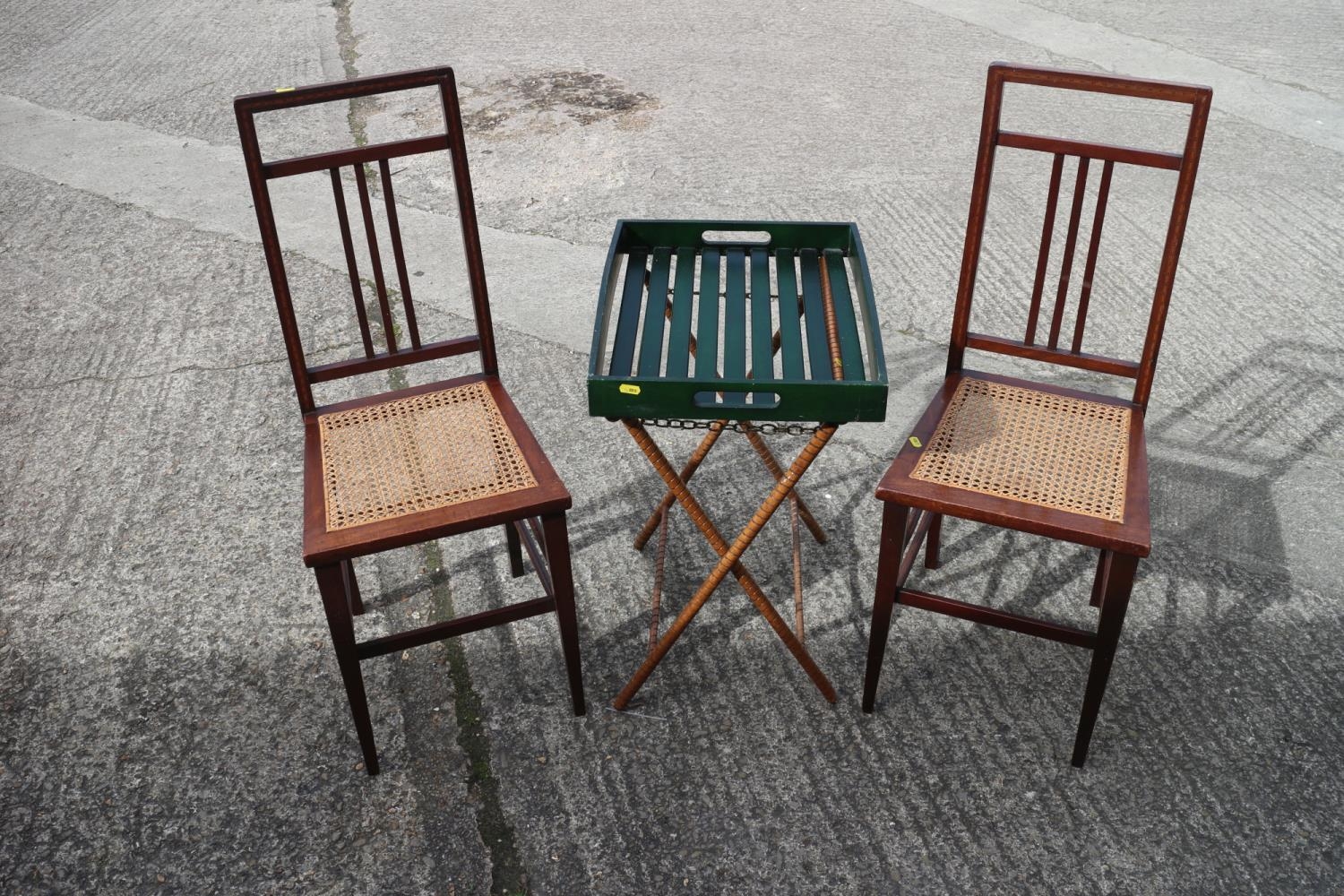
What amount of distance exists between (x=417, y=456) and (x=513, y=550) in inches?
23.2

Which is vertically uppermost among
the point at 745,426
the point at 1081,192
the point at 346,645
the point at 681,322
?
the point at 1081,192

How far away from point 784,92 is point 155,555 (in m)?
3.99

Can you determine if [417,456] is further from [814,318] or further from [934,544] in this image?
[934,544]

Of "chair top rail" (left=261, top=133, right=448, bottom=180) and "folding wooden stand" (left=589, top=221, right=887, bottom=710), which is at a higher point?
"chair top rail" (left=261, top=133, right=448, bottom=180)

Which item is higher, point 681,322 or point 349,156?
point 349,156

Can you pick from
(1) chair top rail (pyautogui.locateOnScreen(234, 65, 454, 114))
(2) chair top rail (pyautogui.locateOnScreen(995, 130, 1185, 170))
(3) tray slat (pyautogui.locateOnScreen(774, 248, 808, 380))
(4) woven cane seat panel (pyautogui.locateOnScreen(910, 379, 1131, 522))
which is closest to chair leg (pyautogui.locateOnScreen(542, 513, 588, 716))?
(3) tray slat (pyautogui.locateOnScreen(774, 248, 808, 380))

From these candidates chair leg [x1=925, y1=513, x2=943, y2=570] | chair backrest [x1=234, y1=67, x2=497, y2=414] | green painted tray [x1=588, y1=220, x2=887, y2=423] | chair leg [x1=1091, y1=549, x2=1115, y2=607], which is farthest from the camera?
chair leg [x1=925, y1=513, x2=943, y2=570]

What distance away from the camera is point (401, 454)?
7.40 feet

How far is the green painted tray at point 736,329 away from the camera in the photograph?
196cm

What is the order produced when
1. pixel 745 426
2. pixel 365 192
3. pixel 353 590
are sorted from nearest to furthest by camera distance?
pixel 745 426 < pixel 365 192 < pixel 353 590

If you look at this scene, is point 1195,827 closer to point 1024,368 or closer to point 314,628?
point 1024,368

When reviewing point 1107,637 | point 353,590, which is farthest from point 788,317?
point 353,590

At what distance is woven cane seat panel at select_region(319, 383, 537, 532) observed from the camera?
2125mm

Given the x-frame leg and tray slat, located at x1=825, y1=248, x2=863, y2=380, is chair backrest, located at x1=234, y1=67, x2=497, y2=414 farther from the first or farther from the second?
tray slat, located at x1=825, y1=248, x2=863, y2=380
